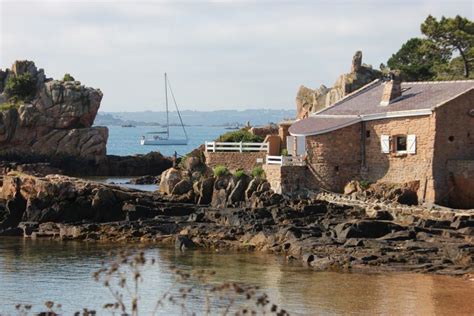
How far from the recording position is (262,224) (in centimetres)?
3578

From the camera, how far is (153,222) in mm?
38062

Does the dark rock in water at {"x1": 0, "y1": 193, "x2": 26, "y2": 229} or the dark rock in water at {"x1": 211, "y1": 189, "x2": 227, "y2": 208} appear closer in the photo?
the dark rock in water at {"x1": 0, "y1": 193, "x2": 26, "y2": 229}

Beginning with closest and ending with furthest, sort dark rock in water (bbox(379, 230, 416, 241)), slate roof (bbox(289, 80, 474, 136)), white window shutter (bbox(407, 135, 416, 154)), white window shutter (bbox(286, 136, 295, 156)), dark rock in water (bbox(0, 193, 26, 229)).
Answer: dark rock in water (bbox(379, 230, 416, 241)), white window shutter (bbox(407, 135, 416, 154)), slate roof (bbox(289, 80, 474, 136)), dark rock in water (bbox(0, 193, 26, 229)), white window shutter (bbox(286, 136, 295, 156))

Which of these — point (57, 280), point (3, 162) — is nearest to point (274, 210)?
point (57, 280)

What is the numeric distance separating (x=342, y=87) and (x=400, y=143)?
11815 millimetres

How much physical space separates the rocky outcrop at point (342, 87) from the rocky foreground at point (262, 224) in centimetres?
1239

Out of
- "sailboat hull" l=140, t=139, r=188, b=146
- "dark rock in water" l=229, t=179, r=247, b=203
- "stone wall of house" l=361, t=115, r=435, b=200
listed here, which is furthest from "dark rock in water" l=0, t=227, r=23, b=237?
"sailboat hull" l=140, t=139, r=188, b=146

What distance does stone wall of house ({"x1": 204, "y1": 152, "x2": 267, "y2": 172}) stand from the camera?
4491cm

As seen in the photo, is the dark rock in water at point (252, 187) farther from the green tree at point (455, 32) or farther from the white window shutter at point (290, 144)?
the green tree at point (455, 32)

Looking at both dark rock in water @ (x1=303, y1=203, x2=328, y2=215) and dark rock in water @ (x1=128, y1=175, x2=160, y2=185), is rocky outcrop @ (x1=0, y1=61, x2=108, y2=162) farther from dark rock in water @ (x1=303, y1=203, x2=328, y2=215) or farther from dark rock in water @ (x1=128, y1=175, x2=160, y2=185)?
dark rock in water @ (x1=303, y1=203, x2=328, y2=215)

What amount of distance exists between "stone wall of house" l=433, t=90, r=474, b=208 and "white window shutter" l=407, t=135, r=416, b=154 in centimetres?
96

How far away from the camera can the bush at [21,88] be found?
7269 centimetres

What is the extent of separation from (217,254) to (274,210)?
4.38 metres

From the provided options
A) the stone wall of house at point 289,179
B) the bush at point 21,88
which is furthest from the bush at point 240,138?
the bush at point 21,88
